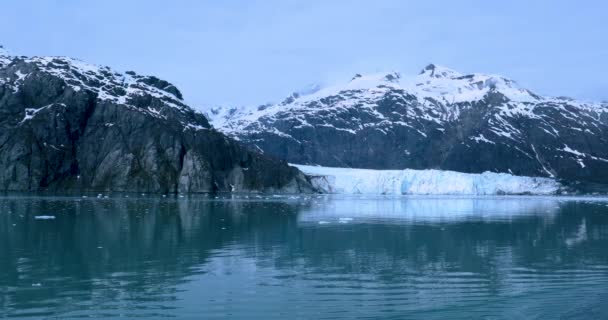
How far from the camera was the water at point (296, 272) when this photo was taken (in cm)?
1662

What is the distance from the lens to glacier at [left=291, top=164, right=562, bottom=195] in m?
125

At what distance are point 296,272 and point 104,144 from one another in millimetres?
130796

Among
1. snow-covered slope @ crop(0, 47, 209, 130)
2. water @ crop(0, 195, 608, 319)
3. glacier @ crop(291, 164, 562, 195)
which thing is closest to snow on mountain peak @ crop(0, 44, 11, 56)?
snow-covered slope @ crop(0, 47, 209, 130)

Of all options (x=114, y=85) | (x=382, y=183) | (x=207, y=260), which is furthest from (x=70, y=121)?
(x=207, y=260)

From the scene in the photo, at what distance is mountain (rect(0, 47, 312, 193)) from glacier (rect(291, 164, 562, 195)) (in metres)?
12.9

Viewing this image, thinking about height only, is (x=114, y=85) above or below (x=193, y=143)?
above

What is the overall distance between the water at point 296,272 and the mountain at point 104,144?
3850 inches

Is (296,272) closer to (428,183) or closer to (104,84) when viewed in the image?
(428,183)

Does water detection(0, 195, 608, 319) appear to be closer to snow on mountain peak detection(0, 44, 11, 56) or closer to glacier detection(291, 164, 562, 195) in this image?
glacier detection(291, 164, 562, 195)

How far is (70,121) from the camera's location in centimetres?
14700

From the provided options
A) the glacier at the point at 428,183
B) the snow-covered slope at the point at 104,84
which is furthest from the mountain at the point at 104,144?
the glacier at the point at 428,183

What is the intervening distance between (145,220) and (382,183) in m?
87.6

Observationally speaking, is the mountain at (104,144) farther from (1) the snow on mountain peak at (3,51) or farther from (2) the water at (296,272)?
(2) the water at (296,272)

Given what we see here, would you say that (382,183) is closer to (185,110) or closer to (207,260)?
(185,110)
